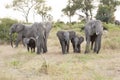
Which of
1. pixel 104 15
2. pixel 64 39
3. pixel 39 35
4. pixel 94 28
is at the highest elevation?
Answer: pixel 94 28

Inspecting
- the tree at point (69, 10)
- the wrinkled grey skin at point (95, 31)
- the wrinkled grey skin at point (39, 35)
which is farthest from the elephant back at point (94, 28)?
the tree at point (69, 10)

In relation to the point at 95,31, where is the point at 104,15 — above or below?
below

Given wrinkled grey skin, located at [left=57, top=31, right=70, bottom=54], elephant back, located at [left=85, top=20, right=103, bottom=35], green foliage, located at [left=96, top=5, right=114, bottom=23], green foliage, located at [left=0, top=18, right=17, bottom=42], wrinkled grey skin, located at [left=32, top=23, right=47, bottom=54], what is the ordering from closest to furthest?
elephant back, located at [left=85, top=20, right=103, bottom=35] → wrinkled grey skin, located at [left=57, top=31, right=70, bottom=54] → wrinkled grey skin, located at [left=32, top=23, right=47, bottom=54] → green foliage, located at [left=0, top=18, right=17, bottom=42] → green foliage, located at [left=96, top=5, right=114, bottom=23]

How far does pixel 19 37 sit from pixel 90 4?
3521cm

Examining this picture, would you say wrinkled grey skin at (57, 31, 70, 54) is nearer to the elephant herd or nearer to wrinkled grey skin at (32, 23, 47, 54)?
the elephant herd

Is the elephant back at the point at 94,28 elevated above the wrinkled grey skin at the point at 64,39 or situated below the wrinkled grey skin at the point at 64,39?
above

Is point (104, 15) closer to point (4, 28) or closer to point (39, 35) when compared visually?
point (4, 28)

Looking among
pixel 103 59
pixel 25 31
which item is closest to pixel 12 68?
pixel 103 59

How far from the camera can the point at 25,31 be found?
20.9m

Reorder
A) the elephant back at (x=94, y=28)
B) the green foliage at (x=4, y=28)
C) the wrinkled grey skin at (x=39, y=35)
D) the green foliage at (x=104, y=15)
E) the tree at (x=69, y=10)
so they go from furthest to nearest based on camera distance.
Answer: the tree at (x=69, y=10) < the green foliage at (x=104, y=15) < the green foliage at (x=4, y=28) < the wrinkled grey skin at (x=39, y=35) < the elephant back at (x=94, y=28)

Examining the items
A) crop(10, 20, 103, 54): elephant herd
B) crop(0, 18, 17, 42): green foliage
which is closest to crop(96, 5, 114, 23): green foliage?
→ crop(0, 18, 17, 42): green foliage

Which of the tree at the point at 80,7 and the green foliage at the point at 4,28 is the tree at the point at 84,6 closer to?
the tree at the point at 80,7

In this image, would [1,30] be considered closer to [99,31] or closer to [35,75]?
[99,31]

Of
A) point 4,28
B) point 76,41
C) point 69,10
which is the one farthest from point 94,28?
point 69,10
